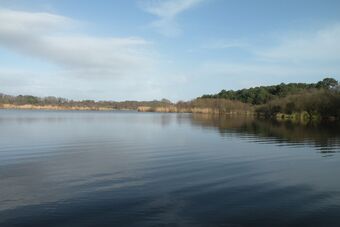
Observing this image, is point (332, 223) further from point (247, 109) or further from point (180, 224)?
point (247, 109)

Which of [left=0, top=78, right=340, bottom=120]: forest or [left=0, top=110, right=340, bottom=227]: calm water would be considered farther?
[left=0, top=78, right=340, bottom=120]: forest

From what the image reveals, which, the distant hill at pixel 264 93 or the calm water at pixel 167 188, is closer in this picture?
the calm water at pixel 167 188

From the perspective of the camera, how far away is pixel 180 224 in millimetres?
10031

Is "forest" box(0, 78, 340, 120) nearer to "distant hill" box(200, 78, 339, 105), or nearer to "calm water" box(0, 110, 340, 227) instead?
"distant hill" box(200, 78, 339, 105)

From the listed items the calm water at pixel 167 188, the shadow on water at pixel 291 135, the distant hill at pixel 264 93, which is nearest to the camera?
the calm water at pixel 167 188

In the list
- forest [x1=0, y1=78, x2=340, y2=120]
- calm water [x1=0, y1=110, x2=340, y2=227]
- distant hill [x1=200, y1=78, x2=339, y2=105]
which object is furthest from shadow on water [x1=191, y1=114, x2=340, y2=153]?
distant hill [x1=200, y1=78, x2=339, y2=105]

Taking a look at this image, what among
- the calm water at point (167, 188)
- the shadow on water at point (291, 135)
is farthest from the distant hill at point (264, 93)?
the calm water at point (167, 188)

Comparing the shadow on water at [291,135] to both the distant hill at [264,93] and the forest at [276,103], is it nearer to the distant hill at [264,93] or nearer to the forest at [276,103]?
the forest at [276,103]

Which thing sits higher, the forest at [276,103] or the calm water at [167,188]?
the forest at [276,103]

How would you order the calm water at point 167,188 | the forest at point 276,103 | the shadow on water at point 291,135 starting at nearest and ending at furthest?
the calm water at point 167,188 → the shadow on water at point 291,135 → the forest at point 276,103

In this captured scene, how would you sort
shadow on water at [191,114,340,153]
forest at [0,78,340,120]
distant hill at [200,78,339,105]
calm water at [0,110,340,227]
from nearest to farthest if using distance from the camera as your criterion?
calm water at [0,110,340,227]
shadow on water at [191,114,340,153]
forest at [0,78,340,120]
distant hill at [200,78,339,105]

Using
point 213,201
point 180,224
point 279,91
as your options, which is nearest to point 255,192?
point 213,201

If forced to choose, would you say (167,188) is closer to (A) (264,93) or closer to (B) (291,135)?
(B) (291,135)

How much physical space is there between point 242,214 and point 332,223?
95.1 inches
